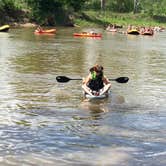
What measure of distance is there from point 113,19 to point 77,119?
3178 inches

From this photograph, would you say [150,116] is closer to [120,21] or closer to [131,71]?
[131,71]

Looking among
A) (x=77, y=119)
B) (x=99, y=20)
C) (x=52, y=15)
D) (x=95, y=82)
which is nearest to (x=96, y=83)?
(x=95, y=82)

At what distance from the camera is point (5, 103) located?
15945 millimetres

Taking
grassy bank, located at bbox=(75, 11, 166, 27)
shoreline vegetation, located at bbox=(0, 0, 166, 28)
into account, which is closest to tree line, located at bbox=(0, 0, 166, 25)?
shoreline vegetation, located at bbox=(0, 0, 166, 28)

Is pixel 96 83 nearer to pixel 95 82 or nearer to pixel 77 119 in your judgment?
pixel 95 82

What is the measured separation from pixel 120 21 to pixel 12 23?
28.4m

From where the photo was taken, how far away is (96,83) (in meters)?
17.0

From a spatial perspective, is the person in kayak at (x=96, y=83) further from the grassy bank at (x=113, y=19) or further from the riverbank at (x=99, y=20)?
the grassy bank at (x=113, y=19)

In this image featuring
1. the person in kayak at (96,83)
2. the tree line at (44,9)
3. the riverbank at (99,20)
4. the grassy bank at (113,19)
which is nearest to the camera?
the person in kayak at (96,83)

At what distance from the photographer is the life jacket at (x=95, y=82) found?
55.5ft

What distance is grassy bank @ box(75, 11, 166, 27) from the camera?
3270 inches

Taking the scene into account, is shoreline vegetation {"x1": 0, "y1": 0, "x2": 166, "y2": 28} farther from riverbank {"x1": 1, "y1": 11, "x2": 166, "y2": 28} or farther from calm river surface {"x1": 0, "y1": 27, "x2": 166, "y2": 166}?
calm river surface {"x1": 0, "y1": 27, "x2": 166, "y2": 166}

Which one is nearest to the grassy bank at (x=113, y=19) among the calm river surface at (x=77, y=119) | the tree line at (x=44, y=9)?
the tree line at (x=44, y=9)

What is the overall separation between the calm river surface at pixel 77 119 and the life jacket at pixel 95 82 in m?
0.58
